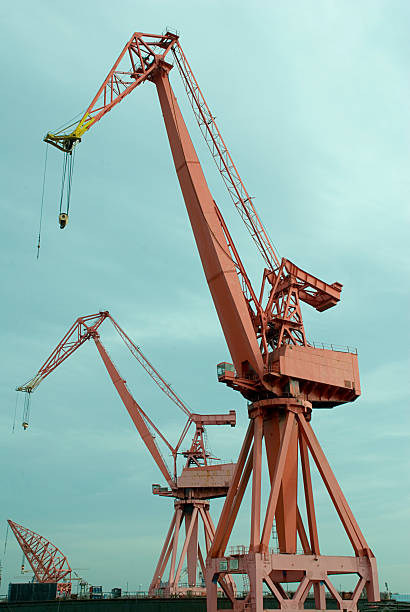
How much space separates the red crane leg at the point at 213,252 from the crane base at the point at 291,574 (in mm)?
8386

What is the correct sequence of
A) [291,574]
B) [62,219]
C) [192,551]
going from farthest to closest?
[192,551]
[291,574]
[62,219]

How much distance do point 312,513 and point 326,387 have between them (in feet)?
20.1

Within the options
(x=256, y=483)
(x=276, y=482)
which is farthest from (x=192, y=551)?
(x=276, y=482)

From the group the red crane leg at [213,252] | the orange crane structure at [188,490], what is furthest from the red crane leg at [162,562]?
the red crane leg at [213,252]

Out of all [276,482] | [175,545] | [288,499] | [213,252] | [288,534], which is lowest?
[288,534]

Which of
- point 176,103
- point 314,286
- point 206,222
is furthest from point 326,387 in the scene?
point 176,103

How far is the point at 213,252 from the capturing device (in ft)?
101

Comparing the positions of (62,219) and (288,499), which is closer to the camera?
(62,219)

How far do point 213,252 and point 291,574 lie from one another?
A: 15168mm

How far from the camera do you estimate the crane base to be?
81.7 feet

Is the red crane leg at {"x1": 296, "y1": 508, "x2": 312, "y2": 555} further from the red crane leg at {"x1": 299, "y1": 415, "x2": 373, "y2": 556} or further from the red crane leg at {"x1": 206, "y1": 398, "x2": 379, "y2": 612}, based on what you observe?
the red crane leg at {"x1": 299, "y1": 415, "x2": 373, "y2": 556}

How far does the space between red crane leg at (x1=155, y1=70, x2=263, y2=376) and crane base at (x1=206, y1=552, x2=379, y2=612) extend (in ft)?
27.5

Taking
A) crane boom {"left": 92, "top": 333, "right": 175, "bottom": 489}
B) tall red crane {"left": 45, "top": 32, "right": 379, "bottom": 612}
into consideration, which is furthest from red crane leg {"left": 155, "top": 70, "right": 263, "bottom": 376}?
crane boom {"left": 92, "top": 333, "right": 175, "bottom": 489}

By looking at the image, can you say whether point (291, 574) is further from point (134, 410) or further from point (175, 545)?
point (134, 410)
